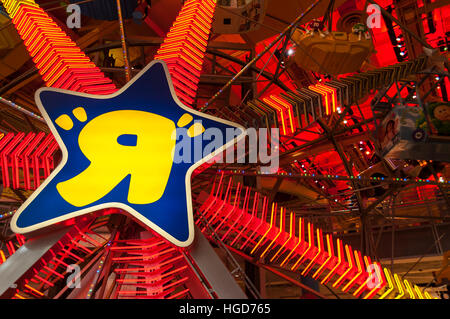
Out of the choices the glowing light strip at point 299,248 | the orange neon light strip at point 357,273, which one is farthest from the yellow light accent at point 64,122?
the orange neon light strip at point 357,273

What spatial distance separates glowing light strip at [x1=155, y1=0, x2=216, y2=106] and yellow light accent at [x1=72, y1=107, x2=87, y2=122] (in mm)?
1201

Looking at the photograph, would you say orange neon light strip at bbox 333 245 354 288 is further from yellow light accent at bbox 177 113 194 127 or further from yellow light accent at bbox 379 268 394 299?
yellow light accent at bbox 177 113 194 127

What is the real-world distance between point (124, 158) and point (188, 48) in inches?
76.5

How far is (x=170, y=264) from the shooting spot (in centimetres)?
466

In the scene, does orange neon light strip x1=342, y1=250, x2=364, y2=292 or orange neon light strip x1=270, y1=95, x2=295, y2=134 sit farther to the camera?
orange neon light strip x1=270, y1=95, x2=295, y2=134

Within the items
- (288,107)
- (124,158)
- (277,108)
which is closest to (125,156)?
(124,158)

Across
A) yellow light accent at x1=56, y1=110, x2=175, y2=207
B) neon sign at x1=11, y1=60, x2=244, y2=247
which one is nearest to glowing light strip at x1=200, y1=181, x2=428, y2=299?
neon sign at x1=11, y1=60, x2=244, y2=247

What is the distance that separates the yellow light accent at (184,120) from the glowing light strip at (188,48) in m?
0.53

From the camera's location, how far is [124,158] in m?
4.80

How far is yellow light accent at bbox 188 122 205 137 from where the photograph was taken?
4879 millimetres
